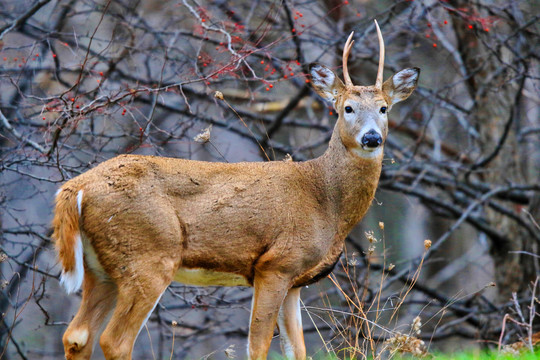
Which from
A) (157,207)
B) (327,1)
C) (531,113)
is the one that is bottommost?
(531,113)

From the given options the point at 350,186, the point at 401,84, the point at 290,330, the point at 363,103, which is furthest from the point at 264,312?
the point at 401,84

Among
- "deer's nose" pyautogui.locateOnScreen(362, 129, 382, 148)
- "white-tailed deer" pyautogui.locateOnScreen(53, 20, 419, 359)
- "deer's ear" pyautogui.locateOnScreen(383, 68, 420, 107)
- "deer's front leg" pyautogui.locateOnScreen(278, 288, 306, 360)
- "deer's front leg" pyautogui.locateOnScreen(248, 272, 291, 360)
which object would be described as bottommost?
"deer's front leg" pyautogui.locateOnScreen(278, 288, 306, 360)

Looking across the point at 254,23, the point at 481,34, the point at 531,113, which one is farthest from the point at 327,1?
the point at 531,113

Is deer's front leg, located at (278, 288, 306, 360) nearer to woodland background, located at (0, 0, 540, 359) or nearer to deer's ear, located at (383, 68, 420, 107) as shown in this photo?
deer's ear, located at (383, 68, 420, 107)

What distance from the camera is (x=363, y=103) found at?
5016 millimetres

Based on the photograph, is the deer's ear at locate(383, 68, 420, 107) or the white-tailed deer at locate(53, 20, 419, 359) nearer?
the white-tailed deer at locate(53, 20, 419, 359)

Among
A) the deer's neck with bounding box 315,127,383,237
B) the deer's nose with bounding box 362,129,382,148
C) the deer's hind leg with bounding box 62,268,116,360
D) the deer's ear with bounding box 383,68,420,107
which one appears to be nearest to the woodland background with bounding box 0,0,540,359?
the deer's ear with bounding box 383,68,420,107

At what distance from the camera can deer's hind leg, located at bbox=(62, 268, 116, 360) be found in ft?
14.8

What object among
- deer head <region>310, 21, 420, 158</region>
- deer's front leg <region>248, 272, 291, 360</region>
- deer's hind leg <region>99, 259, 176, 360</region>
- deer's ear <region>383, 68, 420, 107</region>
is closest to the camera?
deer's hind leg <region>99, 259, 176, 360</region>

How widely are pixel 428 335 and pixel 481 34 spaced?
12.5 feet

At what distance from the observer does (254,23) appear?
34.0 feet

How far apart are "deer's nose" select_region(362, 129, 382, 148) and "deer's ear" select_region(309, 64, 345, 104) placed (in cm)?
68

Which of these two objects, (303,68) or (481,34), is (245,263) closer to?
(303,68)

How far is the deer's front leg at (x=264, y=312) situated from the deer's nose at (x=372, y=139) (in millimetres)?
1039
